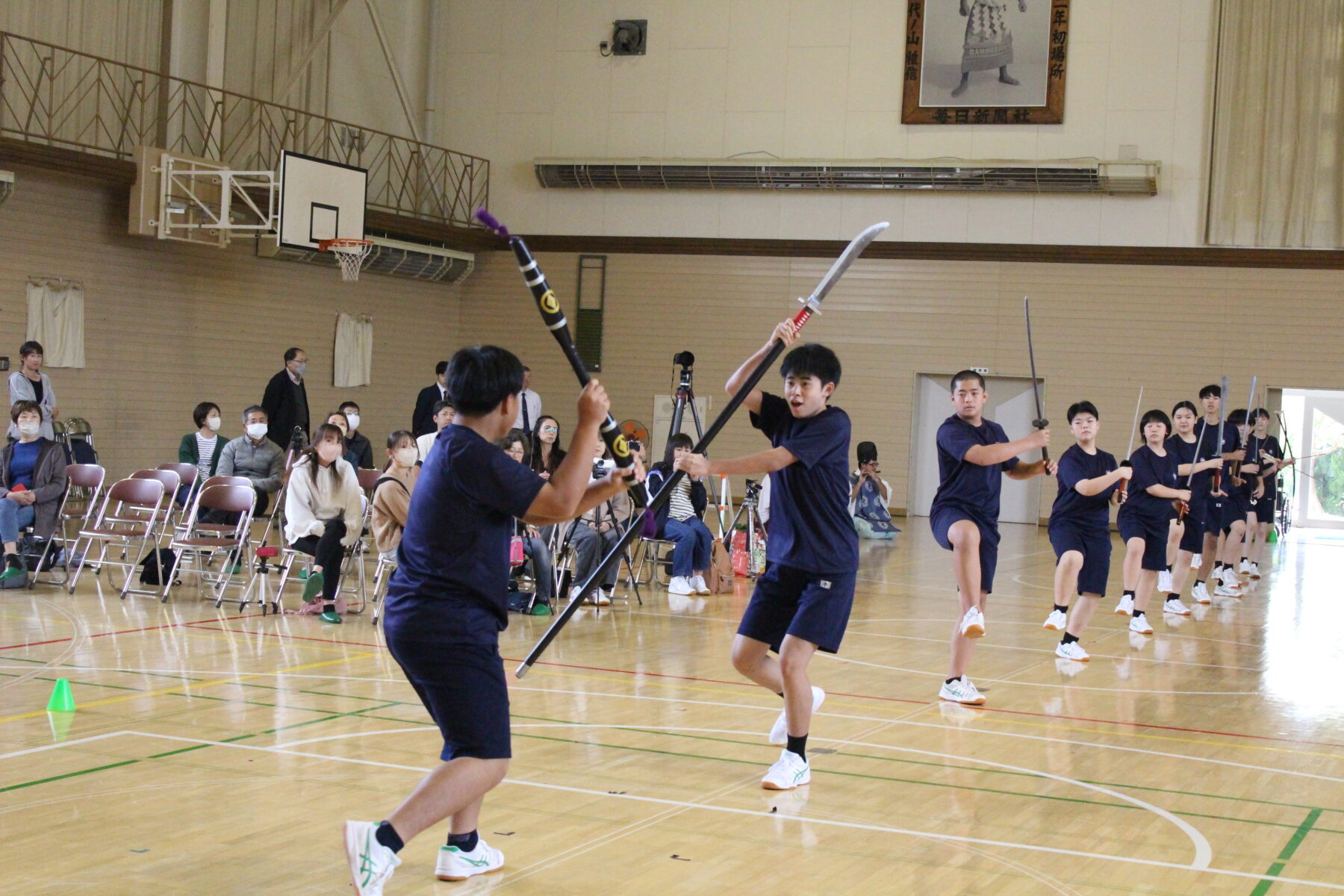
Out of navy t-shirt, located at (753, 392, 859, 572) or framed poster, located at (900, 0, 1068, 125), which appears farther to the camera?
framed poster, located at (900, 0, 1068, 125)

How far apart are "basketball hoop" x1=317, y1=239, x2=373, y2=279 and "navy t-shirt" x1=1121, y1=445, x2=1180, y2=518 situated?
10985mm

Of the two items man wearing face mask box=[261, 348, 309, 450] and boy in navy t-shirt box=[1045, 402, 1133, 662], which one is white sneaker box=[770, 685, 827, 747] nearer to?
boy in navy t-shirt box=[1045, 402, 1133, 662]

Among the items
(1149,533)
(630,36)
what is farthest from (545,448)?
(630,36)

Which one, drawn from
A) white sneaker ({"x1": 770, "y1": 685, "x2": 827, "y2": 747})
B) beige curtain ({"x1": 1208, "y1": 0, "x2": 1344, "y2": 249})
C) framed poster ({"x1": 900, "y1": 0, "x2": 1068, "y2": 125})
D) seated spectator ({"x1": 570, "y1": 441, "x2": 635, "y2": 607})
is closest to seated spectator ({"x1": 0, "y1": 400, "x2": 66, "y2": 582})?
seated spectator ({"x1": 570, "y1": 441, "x2": 635, "y2": 607})

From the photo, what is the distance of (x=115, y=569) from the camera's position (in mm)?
12375

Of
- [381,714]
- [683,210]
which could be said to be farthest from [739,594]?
[683,210]

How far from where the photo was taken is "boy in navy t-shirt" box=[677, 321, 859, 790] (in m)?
5.44

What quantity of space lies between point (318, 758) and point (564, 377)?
18.8m

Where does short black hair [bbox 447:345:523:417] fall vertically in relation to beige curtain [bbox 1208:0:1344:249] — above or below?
below

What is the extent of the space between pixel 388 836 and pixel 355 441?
11.7 metres

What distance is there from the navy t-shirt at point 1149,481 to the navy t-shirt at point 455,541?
790 centimetres

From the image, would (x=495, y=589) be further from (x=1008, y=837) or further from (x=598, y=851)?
(x=1008, y=837)

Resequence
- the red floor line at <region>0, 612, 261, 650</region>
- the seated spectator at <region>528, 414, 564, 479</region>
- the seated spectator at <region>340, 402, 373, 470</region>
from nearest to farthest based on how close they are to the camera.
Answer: the red floor line at <region>0, 612, 261, 650</region>
the seated spectator at <region>528, 414, 564, 479</region>
the seated spectator at <region>340, 402, 373, 470</region>

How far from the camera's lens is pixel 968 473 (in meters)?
7.45
